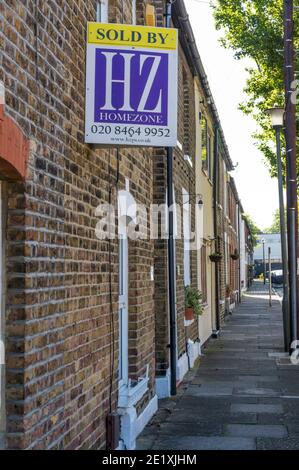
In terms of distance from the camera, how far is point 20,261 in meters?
3.74

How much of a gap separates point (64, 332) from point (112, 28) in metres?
2.37

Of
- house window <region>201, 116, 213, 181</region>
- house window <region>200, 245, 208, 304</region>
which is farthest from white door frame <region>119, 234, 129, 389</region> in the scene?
house window <region>201, 116, 213, 181</region>

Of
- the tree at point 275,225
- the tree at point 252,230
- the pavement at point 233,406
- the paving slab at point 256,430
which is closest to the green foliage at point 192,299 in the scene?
the pavement at point 233,406

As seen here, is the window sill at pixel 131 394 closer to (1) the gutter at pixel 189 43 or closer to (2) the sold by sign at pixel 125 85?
(2) the sold by sign at pixel 125 85

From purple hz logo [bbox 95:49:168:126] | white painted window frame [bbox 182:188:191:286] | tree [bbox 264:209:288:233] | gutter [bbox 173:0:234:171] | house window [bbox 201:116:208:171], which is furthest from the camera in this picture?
tree [bbox 264:209:288:233]

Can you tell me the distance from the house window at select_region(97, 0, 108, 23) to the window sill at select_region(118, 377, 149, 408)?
3640mm

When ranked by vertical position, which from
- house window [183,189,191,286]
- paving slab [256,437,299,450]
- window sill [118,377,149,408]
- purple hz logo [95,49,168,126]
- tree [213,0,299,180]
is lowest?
paving slab [256,437,299,450]

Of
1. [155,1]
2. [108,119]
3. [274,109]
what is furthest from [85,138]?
[274,109]

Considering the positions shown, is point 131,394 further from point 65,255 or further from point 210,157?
point 210,157

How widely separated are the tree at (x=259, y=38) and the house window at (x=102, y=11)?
14535mm

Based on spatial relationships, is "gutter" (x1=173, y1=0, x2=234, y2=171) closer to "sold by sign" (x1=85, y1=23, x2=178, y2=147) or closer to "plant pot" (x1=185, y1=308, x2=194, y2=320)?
"plant pot" (x1=185, y1=308, x2=194, y2=320)

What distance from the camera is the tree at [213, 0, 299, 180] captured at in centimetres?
2061
